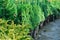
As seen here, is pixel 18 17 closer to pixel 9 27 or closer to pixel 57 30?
pixel 9 27

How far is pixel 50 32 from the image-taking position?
52.6 ft

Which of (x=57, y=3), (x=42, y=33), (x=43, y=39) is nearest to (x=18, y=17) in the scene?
(x=43, y=39)

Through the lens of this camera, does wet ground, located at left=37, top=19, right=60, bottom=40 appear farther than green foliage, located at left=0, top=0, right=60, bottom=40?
Yes

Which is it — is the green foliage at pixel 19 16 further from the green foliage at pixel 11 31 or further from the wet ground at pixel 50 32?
the wet ground at pixel 50 32

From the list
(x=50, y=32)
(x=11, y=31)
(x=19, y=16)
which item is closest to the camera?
(x=11, y=31)

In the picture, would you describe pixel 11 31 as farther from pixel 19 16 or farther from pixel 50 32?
pixel 50 32

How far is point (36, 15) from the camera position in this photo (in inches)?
547

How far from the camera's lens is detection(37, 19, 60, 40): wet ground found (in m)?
14.9

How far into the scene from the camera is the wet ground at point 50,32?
14859mm

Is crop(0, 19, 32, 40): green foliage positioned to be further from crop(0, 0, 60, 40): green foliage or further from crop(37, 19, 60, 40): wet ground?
crop(37, 19, 60, 40): wet ground

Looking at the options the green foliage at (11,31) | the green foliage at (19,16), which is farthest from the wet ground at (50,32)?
the green foliage at (11,31)

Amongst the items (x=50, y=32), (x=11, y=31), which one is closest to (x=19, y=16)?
(x=11, y=31)

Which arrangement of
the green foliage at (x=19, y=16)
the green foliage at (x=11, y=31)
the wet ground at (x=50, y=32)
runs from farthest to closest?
the wet ground at (x=50, y=32), the green foliage at (x=19, y=16), the green foliage at (x=11, y=31)

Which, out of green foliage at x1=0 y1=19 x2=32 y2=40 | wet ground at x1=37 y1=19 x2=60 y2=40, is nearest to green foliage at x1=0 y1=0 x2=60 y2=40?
green foliage at x1=0 y1=19 x2=32 y2=40
